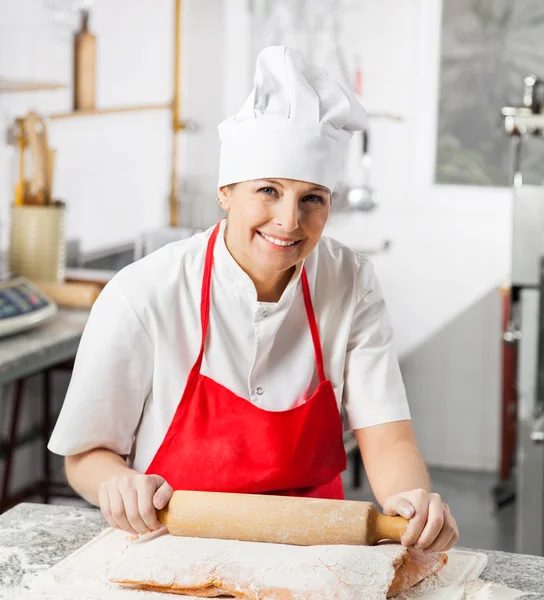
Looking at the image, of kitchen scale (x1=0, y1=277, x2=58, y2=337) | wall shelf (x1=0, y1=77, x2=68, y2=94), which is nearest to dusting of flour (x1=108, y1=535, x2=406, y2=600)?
kitchen scale (x1=0, y1=277, x2=58, y2=337)

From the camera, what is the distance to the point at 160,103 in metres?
4.14

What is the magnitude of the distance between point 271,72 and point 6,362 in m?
1.24

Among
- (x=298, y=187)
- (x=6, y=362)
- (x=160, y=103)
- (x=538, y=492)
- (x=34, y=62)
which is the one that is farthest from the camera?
(x=160, y=103)

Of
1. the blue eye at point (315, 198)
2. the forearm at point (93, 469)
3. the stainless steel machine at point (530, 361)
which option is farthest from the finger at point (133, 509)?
the stainless steel machine at point (530, 361)

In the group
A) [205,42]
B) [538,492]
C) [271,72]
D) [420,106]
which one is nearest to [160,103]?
[205,42]

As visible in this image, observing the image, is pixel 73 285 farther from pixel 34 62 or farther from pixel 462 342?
pixel 462 342

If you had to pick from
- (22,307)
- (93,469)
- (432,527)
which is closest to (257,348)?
(93,469)

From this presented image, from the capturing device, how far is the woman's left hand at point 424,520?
3.66 ft

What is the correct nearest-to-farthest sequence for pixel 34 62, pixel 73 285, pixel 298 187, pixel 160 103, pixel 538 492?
pixel 298 187 → pixel 538 492 → pixel 73 285 → pixel 34 62 → pixel 160 103

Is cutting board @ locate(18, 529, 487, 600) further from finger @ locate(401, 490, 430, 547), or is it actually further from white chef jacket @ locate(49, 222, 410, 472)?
white chef jacket @ locate(49, 222, 410, 472)

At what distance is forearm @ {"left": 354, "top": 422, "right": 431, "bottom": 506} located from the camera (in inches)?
51.6

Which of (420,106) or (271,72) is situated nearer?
(271,72)

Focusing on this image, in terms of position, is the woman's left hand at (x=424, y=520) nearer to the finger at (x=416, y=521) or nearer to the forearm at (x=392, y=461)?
the finger at (x=416, y=521)

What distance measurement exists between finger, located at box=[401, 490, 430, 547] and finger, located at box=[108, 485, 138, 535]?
0.34 m
